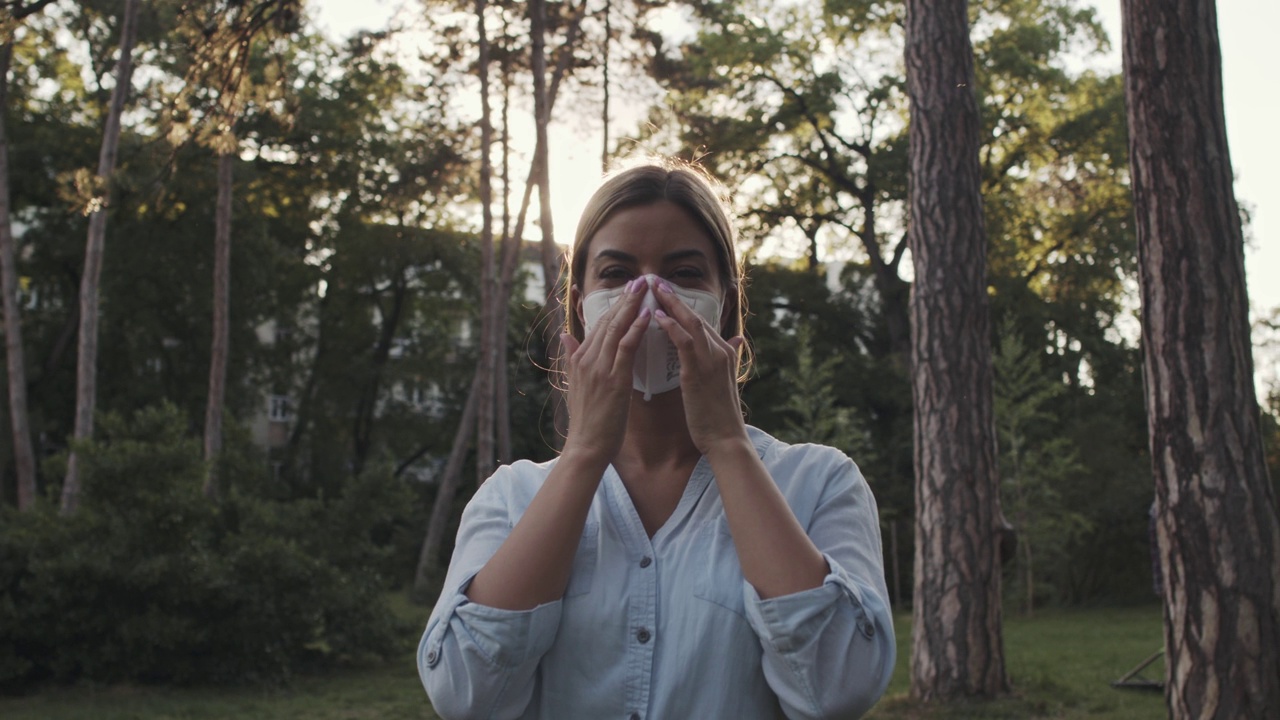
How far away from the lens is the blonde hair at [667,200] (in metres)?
2.31

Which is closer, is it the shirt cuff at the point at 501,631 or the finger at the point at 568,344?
the shirt cuff at the point at 501,631

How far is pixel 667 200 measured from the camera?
7.55 feet

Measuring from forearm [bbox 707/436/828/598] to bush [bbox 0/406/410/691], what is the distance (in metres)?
12.5

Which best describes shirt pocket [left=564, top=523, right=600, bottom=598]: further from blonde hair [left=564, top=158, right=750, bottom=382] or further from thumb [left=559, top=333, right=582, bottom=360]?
blonde hair [left=564, top=158, right=750, bottom=382]

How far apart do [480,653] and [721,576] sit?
0.40 metres

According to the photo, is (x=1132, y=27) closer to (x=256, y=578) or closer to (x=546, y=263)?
(x=256, y=578)

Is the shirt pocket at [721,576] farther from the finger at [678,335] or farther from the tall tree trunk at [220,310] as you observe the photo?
the tall tree trunk at [220,310]

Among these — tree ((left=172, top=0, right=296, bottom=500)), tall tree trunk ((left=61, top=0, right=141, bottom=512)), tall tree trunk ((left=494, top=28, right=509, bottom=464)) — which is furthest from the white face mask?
tall tree trunk ((left=494, top=28, right=509, bottom=464))

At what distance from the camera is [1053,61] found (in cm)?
3594

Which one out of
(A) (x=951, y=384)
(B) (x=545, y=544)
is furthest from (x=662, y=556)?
(A) (x=951, y=384)

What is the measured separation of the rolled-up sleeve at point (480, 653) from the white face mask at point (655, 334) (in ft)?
1.26

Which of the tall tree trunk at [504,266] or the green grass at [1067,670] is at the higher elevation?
the tall tree trunk at [504,266]

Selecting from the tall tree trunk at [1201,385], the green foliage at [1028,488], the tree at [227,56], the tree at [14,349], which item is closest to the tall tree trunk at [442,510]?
the tree at [14,349]

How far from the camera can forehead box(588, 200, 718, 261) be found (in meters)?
2.27
